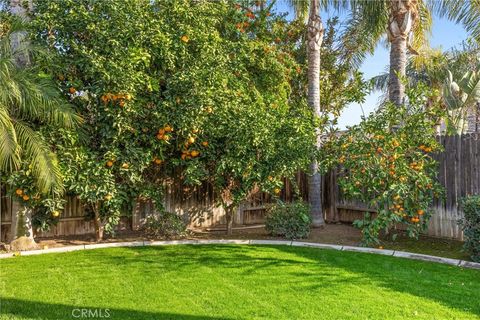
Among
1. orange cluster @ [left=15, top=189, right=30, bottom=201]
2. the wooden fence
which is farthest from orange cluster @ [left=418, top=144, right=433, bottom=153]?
orange cluster @ [left=15, top=189, right=30, bottom=201]

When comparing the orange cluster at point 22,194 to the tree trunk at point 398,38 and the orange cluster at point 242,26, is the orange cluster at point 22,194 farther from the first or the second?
the tree trunk at point 398,38

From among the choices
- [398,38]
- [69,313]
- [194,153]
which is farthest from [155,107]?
[398,38]

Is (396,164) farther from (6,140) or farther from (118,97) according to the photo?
(6,140)

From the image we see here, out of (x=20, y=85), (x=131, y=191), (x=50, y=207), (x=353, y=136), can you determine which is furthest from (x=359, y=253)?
(x=20, y=85)

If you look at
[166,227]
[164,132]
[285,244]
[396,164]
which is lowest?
[285,244]

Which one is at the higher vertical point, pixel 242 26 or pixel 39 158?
pixel 242 26

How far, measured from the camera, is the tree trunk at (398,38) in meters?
8.82

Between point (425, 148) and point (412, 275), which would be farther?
point (425, 148)

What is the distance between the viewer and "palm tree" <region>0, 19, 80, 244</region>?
5840 millimetres

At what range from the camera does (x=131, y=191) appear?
7.55m

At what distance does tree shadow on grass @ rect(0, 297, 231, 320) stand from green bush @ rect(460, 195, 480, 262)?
430 centimetres

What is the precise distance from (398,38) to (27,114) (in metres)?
7.56

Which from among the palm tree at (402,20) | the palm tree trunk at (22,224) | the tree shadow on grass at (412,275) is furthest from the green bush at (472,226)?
the palm tree trunk at (22,224)

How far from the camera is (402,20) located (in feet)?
29.0
